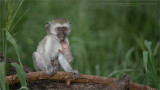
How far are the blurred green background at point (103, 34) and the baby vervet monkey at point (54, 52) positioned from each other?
7.30 ft

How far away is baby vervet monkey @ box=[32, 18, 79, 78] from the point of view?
5824mm

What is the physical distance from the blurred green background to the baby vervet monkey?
223 centimetres

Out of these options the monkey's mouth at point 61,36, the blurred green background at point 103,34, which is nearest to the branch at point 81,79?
the monkey's mouth at point 61,36

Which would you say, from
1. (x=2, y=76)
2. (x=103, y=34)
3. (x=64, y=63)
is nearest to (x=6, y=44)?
(x=2, y=76)

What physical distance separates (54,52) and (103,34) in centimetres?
447

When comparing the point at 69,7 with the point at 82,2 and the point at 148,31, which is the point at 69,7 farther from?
the point at 148,31

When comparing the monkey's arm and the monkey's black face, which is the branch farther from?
the monkey's black face

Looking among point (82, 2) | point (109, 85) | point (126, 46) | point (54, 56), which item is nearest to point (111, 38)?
point (126, 46)

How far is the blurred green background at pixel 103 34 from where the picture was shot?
8769mm

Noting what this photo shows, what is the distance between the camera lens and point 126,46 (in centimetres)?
971

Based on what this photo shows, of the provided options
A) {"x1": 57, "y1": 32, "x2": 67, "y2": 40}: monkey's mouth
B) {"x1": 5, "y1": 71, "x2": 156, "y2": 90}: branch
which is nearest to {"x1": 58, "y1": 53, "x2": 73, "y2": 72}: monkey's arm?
{"x1": 57, "y1": 32, "x2": 67, "y2": 40}: monkey's mouth

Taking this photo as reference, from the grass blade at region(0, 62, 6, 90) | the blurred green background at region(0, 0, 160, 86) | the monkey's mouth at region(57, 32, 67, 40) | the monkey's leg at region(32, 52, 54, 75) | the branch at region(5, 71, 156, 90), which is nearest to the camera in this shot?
the grass blade at region(0, 62, 6, 90)

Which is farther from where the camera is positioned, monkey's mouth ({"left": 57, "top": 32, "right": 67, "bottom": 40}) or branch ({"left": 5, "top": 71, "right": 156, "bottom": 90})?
monkey's mouth ({"left": 57, "top": 32, "right": 67, "bottom": 40})

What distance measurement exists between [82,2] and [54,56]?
4.62 meters
